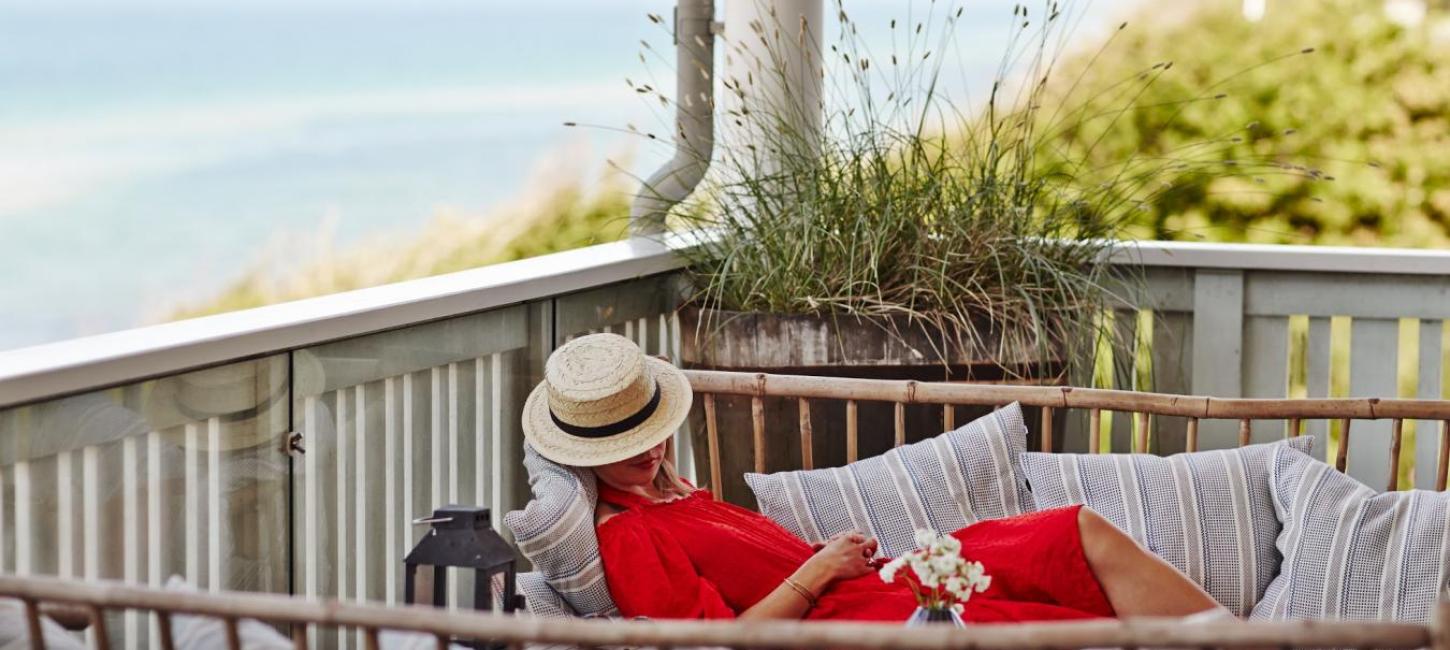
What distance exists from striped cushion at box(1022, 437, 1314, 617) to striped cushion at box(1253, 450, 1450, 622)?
5 centimetres

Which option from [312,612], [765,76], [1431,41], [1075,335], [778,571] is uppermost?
[1431,41]

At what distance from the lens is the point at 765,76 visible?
157 inches

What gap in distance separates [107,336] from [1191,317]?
311cm

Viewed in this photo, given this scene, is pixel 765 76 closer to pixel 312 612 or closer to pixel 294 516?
pixel 294 516

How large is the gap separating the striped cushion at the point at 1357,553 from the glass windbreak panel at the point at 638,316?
4.69 feet

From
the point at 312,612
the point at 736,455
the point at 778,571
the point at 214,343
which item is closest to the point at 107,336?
the point at 214,343

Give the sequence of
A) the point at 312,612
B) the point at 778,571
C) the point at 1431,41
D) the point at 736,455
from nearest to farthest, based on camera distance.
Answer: the point at 312,612 < the point at 778,571 < the point at 736,455 < the point at 1431,41

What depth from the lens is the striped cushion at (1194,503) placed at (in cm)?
283

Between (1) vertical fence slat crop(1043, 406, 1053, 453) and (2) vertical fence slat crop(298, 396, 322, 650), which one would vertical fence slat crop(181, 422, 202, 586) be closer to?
(2) vertical fence slat crop(298, 396, 322, 650)

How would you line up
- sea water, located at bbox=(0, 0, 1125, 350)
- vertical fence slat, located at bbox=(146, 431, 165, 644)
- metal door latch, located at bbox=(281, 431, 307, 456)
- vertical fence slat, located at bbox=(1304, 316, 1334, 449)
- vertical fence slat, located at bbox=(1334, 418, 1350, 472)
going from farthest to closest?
sea water, located at bbox=(0, 0, 1125, 350), vertical fence slat, located at bbox=(1304, 316, 1334, 449), vertical fence slat, located at bbox=(1334, 418, 1350, 472), metal door latch, located at bbox=(281, 431, 307, 456), vertical fence slat, located at bbox=(146, 431, 165, 644)

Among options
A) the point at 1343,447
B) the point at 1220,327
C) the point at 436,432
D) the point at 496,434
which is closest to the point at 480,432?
the point at 496,434

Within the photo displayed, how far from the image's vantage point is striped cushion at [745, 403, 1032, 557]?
2.98 metres

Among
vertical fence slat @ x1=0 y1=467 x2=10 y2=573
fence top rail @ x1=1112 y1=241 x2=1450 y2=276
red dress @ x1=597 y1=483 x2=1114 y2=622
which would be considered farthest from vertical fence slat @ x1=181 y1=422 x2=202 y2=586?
fence top rail @ x1=1112 y1=241 x2=1450 y2=276

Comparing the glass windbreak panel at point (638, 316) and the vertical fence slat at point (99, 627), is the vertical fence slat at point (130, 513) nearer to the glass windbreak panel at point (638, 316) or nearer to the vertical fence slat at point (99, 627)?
the vertical fence slat at point (99, 627)
